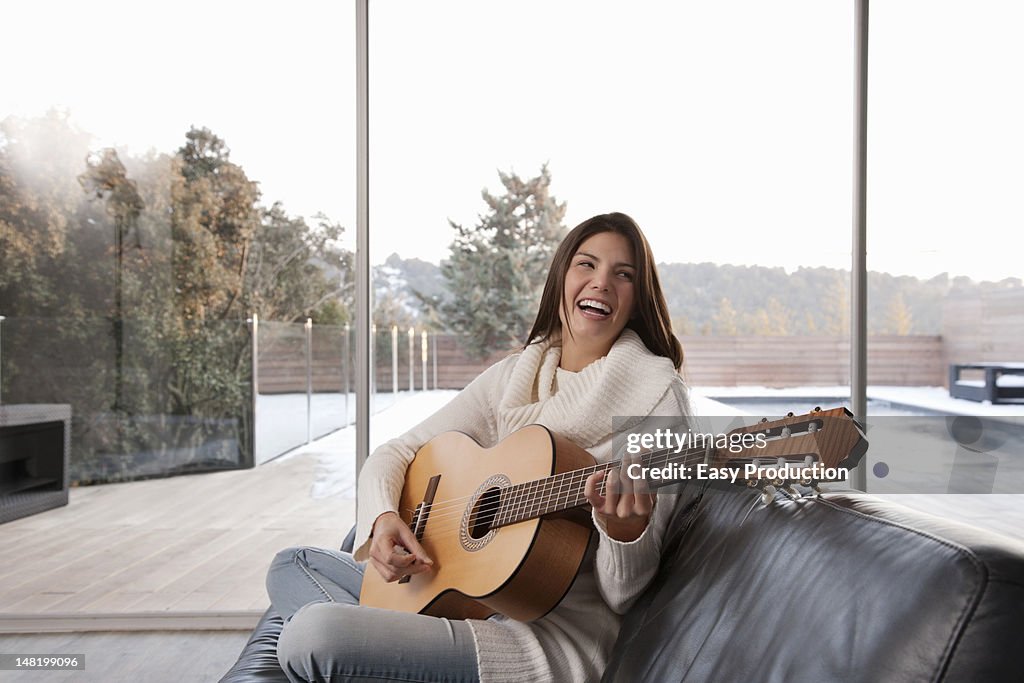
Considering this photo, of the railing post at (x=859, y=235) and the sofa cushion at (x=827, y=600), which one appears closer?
Result: the sofa cushion at (x=827, y=600)

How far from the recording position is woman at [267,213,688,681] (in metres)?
1.23

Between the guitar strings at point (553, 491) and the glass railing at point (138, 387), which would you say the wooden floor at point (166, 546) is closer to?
the glass railing at point (138, 387)

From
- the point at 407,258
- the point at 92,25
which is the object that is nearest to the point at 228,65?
the point at 92,25

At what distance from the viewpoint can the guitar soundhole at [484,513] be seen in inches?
56.2

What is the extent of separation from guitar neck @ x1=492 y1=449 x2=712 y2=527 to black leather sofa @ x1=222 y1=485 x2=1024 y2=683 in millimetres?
118

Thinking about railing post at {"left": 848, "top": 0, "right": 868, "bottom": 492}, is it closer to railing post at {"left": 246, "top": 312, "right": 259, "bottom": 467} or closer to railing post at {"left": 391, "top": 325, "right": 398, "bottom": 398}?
railing post at {"left": 391, "top": 325, "right": 398, "bottom": 398}

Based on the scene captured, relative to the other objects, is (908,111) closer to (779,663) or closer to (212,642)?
(779,663)

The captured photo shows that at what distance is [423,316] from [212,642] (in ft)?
4.42

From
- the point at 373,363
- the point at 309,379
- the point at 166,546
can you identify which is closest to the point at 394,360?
the point at 373,363

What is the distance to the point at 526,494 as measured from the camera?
1.33 metres

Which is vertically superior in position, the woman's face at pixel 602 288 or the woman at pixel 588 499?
the woman's face at pixel 602 288

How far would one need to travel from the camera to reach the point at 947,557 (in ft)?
2.29

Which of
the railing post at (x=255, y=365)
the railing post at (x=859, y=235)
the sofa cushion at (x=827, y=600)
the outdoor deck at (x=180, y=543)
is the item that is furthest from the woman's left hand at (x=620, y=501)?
the railing post at (x=255, y=365)

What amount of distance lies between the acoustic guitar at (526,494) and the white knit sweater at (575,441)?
0.05 m
